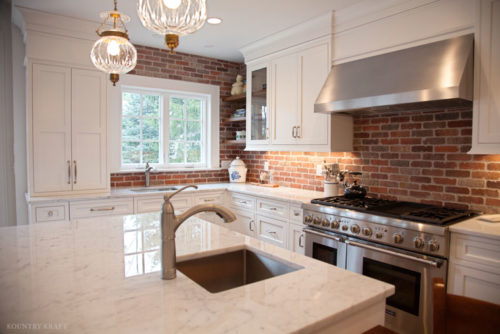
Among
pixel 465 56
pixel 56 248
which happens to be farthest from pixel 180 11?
pixel 465 56

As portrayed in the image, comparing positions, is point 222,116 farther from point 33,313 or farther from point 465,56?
point 33,313

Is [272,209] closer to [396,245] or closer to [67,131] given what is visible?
[396,245]

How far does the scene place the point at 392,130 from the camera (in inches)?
120

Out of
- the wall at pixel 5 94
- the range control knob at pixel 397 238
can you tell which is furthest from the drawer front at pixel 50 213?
the range control knob at pixel 397 238

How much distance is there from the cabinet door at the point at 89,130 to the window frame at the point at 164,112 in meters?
0.20

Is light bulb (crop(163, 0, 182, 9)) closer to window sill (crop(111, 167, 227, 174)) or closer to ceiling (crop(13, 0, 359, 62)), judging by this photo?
ceiling (crop(13, 0, 359, 62))

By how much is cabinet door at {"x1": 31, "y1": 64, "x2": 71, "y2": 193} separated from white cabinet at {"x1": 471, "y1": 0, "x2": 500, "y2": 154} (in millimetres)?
3446

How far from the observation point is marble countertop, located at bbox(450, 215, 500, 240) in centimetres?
196

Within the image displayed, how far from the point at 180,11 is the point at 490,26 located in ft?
6.61

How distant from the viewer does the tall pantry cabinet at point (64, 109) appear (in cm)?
319

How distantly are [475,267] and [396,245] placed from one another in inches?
18.2

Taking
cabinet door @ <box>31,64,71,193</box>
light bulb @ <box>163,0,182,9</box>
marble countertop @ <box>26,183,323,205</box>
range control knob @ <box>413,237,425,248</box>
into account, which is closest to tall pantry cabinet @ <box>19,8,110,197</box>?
cabinet door @ <box>31,64,71,193</box>

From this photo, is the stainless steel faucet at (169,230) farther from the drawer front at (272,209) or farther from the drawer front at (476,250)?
the drawer front at (272,209)

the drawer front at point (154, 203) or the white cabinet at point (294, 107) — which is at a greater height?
the white cabinet at point (294, 107)
